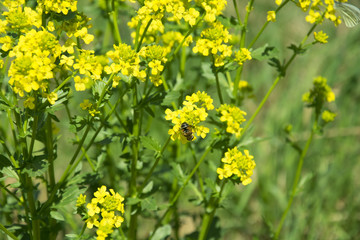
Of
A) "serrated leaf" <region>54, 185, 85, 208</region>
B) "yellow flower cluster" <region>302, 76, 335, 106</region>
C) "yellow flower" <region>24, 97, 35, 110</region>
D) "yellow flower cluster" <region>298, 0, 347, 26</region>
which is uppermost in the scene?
"yellow flower cluster" <region>298, 0, 347, 26</region>

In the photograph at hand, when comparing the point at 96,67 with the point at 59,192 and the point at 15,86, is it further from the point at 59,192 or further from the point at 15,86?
the point at 59,192

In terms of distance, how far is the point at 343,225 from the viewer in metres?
3.79

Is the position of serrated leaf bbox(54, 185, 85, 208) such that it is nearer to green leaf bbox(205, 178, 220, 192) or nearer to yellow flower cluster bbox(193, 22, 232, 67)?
green leaf bbox(205, 178, 220, 192)

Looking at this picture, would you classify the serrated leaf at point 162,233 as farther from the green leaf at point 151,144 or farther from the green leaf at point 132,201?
Answer: the green leaf at point 151,144

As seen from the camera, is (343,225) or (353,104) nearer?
(343,225)

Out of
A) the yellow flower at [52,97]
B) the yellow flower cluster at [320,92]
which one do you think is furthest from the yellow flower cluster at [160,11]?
the yellow flower cluster at [320,92]

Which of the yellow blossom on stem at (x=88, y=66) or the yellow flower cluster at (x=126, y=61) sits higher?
the yellow flower cluster at (x=126, y=61)

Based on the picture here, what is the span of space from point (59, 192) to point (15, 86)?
2.39 feet

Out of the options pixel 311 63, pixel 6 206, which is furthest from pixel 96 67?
pixel 311 63

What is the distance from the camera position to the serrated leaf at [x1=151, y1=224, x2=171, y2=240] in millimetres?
2660

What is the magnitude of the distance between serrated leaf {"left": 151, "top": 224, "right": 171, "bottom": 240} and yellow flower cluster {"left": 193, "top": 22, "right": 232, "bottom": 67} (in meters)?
1.15

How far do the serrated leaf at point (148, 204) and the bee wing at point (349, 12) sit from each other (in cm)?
152

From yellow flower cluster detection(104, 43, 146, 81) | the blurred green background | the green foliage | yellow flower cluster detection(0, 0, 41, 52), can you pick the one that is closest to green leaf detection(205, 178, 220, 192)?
the green foliage

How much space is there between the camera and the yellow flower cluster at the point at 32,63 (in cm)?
172
